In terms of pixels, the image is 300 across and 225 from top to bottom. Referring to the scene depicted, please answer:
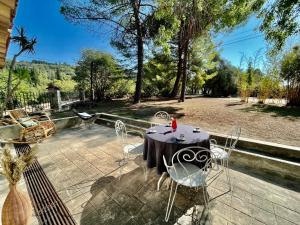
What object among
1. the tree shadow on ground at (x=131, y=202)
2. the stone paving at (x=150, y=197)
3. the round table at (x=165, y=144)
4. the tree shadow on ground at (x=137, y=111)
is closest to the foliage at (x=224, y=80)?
the tree shadow on ground at (x=137, y=111)

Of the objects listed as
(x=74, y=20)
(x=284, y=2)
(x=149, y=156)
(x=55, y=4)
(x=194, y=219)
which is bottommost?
(x=194, y=219)

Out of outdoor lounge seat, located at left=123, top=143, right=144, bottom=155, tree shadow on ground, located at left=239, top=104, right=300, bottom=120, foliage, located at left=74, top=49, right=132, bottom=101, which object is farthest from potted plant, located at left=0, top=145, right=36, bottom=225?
foliage, located at left=74, top=49, right=132, bottom=101

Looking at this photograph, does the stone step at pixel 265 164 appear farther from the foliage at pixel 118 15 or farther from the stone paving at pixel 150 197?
the foliage at pixel 118 15

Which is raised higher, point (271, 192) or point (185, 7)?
point (185, 7)

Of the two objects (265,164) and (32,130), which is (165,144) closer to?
(265,164)

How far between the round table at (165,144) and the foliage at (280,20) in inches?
198

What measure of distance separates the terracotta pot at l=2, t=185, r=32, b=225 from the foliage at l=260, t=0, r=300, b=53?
679 centimetres

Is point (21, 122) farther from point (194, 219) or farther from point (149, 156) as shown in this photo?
point (194, 219)

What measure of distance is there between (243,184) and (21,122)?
5.21 m

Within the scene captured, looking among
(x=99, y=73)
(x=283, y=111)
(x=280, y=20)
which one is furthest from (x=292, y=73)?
(x=99, y=73)

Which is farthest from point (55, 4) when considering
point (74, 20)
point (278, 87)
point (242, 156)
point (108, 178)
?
point (278, 87)

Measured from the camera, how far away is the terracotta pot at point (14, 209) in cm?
129

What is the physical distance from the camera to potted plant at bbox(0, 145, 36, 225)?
1.26 m

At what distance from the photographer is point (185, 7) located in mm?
6504
